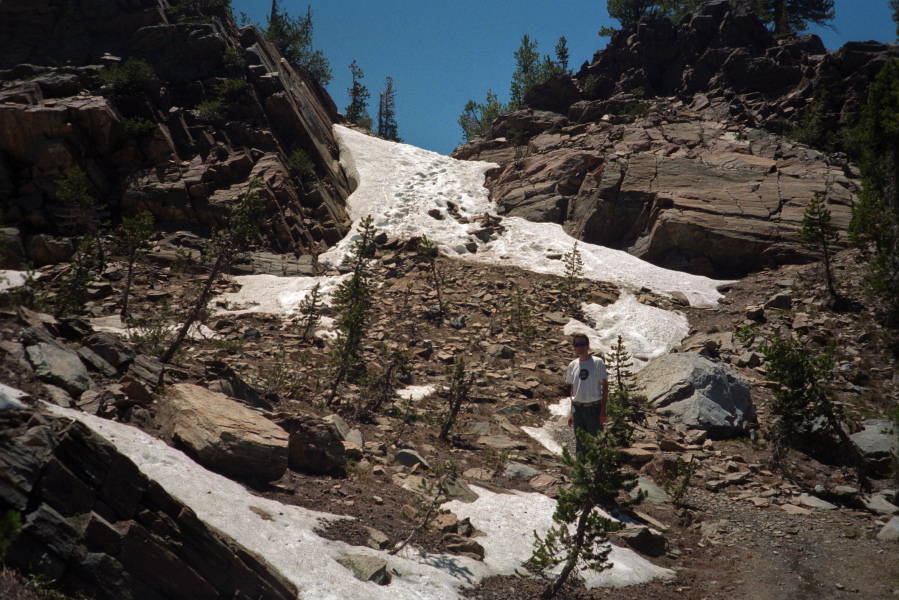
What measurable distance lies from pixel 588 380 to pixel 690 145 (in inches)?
1083

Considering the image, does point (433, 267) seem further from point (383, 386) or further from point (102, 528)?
point (102, 528)

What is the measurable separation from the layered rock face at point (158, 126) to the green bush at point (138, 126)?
0.27ft

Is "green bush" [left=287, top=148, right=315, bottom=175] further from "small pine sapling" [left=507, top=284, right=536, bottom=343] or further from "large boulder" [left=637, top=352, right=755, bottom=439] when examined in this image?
"large boulder" [left=637, top=352, right=755, bottom=439]

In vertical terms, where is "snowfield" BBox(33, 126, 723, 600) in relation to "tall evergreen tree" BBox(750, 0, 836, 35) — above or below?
below

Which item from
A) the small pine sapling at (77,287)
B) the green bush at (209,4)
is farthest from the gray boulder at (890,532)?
the green bush at (209,4)

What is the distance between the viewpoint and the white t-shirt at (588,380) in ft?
27.9

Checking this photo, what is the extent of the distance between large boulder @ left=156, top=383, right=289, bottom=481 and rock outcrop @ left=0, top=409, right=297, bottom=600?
2.07 meters

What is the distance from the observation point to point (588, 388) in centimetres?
855

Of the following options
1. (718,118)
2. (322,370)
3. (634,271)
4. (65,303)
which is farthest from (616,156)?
(65,303)

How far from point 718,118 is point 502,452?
3486cm

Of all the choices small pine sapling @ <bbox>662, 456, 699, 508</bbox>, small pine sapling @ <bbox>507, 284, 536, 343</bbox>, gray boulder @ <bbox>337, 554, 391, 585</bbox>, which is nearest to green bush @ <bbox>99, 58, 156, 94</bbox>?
small pine sapling @ <bbox>507, 284, 536, 343</bbox>

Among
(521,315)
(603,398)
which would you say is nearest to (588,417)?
(603,398)

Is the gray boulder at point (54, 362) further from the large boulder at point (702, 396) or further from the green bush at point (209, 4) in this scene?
the green bush at point (209, 4)

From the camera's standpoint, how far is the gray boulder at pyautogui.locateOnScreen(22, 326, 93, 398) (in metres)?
6.37
